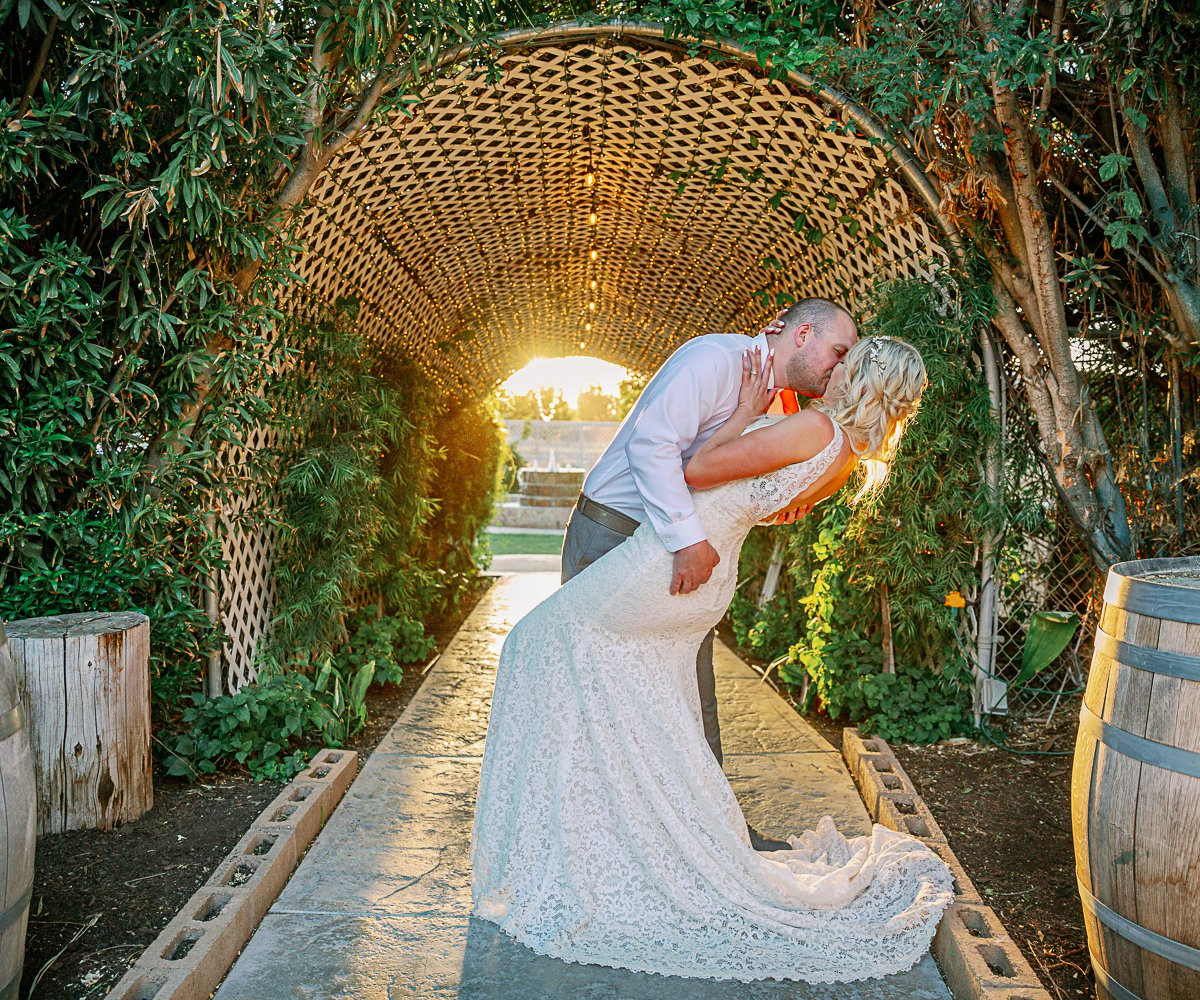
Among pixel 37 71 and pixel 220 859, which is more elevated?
pixel 37 71

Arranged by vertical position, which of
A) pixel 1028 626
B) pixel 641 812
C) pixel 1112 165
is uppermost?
pixel 1112 165

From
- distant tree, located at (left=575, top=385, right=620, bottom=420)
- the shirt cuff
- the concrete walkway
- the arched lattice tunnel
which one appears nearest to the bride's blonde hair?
the shirt cuff

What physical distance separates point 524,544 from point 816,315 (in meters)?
12.1

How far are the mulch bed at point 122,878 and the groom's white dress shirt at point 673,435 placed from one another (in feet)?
5.62

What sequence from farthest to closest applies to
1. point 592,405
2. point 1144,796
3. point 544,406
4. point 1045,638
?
point 592,405
point 544,406
point 1045,638
point 1144,796

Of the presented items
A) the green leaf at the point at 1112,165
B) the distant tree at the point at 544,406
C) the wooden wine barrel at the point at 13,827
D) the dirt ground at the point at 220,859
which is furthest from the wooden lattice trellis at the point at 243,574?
the distant tree at the point at 544,406

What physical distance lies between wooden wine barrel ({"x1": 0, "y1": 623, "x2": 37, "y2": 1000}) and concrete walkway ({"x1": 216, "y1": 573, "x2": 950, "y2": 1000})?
21.5 inches

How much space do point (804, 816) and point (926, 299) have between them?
7.65 feet

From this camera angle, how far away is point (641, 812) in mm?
2682

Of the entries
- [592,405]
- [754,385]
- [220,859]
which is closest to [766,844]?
[754,385]

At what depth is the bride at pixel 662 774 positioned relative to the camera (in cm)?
258

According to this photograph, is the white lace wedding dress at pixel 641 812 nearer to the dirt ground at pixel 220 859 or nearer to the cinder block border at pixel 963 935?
the cinder block border at pixel 963 935

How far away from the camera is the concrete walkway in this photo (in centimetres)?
238

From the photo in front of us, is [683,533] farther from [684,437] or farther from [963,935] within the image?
[963,935]
